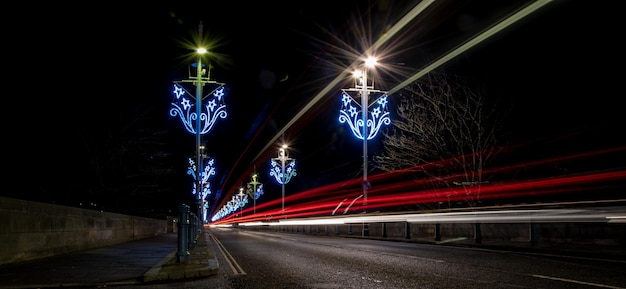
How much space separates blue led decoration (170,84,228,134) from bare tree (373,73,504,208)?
1312 cm

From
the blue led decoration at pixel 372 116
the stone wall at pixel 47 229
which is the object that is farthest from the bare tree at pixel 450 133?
the stone wall at pixel 47 229

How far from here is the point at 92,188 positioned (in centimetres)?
2602

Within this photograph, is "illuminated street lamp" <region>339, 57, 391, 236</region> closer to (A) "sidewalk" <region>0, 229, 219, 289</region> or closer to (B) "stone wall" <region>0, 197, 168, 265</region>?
(B) "stone wall" <region>0, 197, 168, 265</region>

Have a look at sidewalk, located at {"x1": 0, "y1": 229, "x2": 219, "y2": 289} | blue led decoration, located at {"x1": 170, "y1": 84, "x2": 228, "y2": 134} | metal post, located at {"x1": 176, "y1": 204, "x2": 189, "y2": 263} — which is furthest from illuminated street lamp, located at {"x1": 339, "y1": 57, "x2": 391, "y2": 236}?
metal post, located at {"x1": 176, "y1": 204, "x2": 189, "y2": 263}

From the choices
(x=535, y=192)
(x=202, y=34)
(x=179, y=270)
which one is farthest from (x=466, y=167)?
(x=179, y=270)

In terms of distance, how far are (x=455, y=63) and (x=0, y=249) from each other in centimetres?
2626

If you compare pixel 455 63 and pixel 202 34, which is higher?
pixel 455 63

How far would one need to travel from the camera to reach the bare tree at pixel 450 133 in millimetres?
29000

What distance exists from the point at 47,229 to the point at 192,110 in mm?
7563

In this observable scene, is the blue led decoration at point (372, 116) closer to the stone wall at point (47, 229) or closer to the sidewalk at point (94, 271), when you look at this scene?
the stone wall at point (47, 229)

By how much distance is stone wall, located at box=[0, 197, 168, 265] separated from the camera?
11802mm

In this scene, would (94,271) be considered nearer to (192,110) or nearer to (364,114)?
(192,110)

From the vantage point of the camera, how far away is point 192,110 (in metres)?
20.4

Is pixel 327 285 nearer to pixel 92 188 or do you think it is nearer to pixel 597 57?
pixel 92 188
